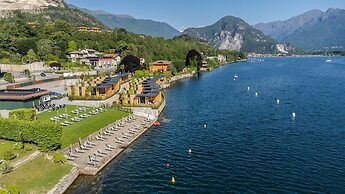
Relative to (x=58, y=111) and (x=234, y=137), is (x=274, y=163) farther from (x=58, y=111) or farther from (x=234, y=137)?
(x=58, y=111)

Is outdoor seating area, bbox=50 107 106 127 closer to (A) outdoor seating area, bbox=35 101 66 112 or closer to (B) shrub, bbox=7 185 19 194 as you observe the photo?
(A) outdoor seating area, bbox=35 101 66 112

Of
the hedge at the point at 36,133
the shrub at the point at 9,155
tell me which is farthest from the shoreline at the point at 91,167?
the shrub at the point at 9,155

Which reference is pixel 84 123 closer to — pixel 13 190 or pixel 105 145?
pixel 105 145

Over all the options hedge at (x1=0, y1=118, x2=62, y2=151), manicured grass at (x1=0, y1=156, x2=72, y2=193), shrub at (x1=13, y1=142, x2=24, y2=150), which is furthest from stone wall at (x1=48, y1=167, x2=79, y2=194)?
shrub at (x1=13, y1=142, x2=24, y2=150)

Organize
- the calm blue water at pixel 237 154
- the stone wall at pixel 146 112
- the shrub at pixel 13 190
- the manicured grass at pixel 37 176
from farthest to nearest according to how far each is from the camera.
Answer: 1. the stone wall at pixel 146 112
2. the calm blue water at pixel 237 154
3. the manicured grass at pixel 37 176
4. the shrub at pixel 13 190

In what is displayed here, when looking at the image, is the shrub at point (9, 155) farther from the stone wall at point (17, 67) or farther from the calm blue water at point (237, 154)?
the stone wall at point (17, 67)
